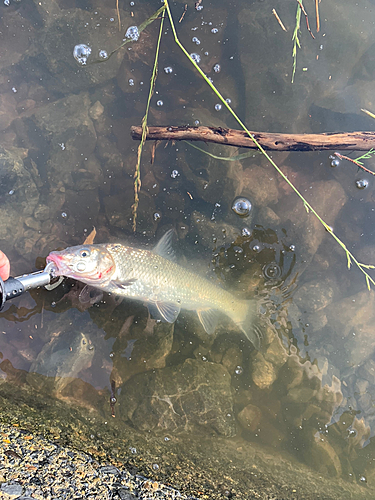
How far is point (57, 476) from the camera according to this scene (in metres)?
1.85

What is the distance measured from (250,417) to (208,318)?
4.68 ft

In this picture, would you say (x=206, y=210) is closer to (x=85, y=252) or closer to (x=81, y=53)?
(x=85, y=252)

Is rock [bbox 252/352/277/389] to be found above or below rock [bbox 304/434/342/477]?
above

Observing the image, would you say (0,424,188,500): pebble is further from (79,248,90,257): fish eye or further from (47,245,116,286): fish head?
(79,248,90,257): fish eye

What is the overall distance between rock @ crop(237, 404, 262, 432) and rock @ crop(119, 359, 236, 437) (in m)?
0.15

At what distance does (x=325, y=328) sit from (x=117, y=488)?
325 cm

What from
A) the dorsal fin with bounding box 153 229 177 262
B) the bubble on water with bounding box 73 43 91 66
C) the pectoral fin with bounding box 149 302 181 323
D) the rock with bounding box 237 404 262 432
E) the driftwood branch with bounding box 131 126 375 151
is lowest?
the rock with bounding box 237 404 262 432

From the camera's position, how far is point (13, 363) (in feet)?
11.7

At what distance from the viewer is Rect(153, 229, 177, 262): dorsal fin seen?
365 centimetres

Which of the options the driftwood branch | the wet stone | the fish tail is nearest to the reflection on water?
the fish tail

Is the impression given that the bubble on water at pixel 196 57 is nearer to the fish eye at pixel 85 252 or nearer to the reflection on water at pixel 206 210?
the reflection on water at pixel 206 210

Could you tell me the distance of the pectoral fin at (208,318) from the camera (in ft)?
12.5

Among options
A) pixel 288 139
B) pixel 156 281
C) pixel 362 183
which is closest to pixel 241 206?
pixel 288 139

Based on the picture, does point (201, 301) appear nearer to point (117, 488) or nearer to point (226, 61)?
point (117, 488)
